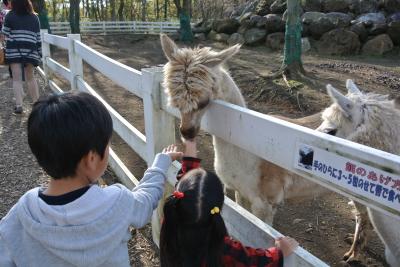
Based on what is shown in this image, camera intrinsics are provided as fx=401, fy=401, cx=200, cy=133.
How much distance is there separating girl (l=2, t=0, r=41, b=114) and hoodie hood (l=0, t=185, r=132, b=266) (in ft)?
19.7

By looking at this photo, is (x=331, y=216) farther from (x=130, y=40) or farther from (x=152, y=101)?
(x=130, y=40)

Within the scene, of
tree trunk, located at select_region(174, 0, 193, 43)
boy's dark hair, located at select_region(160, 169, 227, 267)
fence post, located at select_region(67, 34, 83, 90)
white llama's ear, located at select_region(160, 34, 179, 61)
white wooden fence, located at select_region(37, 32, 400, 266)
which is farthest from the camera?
Result: tree trunk, located at select_region(174, 0, 193, 43)

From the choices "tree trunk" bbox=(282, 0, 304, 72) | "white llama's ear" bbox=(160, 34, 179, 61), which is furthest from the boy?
"tree trunk" bbox=(282, 0, 304, 72)

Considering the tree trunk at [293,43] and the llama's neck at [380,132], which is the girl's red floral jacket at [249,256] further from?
the tree trunk at [293,43]

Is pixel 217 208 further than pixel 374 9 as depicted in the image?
No

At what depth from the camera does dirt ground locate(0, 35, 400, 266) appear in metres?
4.02

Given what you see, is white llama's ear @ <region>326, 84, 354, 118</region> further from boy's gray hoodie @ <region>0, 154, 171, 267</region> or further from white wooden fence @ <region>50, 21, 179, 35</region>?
white wooden fence @ <region>50, 21, 179, 35</region>

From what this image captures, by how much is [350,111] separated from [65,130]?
1.81 metres

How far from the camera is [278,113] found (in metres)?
7.91

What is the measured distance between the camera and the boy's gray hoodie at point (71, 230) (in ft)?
5.35

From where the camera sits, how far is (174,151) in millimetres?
2555

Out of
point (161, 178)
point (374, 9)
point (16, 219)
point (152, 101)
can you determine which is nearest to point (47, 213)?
point (16, 219)

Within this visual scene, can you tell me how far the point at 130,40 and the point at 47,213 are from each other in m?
22.5

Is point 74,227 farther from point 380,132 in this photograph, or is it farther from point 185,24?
point 185,24
